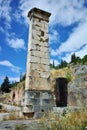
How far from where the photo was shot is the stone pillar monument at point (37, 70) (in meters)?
7.14

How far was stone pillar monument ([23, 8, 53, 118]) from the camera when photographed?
7.14m

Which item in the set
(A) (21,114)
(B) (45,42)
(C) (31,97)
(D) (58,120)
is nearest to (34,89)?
(C) (31,97)

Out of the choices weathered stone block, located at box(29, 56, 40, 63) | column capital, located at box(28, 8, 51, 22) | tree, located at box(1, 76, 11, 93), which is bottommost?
weathered stone block, located at box(29, 56, 40, 63)

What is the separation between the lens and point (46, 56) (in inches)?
306

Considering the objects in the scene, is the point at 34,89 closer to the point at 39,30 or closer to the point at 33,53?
the point at 33,53

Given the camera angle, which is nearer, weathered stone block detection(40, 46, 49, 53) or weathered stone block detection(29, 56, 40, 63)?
weathered stone block detection(29, 56, 40, 63)

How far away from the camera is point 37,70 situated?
7.49 metres

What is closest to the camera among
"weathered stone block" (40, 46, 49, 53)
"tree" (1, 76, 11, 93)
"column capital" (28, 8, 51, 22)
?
"weathered stone block" (40, 46, 49, 53)

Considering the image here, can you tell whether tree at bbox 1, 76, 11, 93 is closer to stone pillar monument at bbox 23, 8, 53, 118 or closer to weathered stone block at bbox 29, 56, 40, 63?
stone pillar monument at bbox 23, 8, 53, 118

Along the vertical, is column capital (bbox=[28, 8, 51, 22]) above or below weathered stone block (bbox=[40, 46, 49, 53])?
above

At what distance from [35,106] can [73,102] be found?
856 centimetres

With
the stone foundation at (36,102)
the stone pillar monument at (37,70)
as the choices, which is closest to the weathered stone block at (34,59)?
the stone pillar monument at (37,70)

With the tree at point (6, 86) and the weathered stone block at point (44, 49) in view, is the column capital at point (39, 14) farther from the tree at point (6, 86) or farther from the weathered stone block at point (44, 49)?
the tree at point (6, 86)

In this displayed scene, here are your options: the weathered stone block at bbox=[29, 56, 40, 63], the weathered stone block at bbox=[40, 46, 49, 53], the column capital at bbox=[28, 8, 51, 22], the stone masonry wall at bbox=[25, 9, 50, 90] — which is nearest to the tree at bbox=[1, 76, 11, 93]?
the column capital at bbox=[28, 8, 51, 22]
